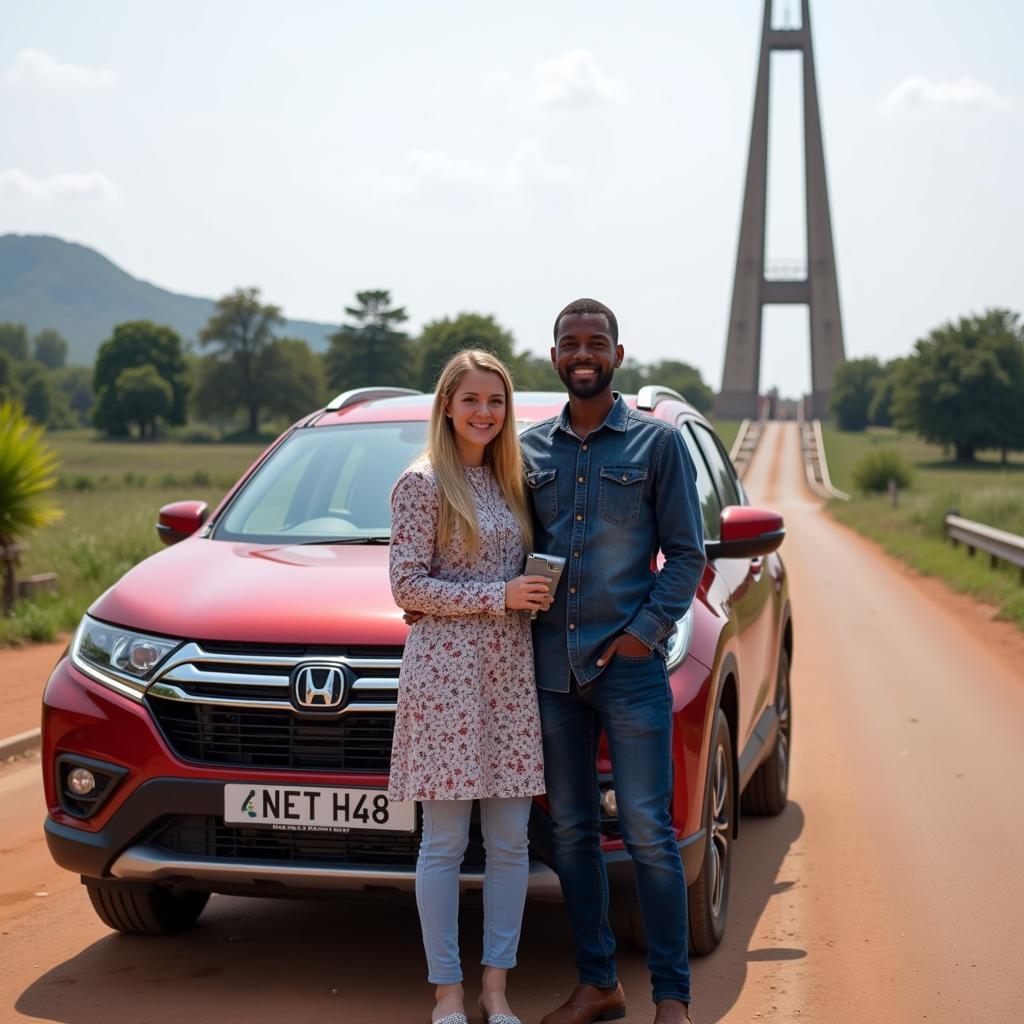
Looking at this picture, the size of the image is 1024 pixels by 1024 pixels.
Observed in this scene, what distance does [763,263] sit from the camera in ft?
398

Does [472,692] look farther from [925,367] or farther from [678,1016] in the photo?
[925,367]

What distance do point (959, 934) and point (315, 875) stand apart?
92.1 inches

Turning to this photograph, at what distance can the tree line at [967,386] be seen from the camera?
88.4m

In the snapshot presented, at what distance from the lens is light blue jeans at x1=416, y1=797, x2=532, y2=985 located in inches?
158

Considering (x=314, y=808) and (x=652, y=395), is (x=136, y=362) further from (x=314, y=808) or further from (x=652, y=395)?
(x=314, y=808)

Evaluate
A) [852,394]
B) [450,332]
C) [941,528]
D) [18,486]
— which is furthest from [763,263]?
[18,486]

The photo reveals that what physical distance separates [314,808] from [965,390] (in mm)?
88813

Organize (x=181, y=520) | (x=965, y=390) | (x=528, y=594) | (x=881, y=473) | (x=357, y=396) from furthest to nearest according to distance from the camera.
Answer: (x=965, y=390) → (x=881, y=473) → (x=357, y=396) → (x=181, y=520) → (x=528, y=594)

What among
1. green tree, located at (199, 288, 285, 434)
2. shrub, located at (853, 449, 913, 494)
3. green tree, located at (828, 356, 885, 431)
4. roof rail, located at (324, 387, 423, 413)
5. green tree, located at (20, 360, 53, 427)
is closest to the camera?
roof rail, located at (324, 387, 423, 413)

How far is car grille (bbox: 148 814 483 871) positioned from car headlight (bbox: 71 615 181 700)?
1.39 feet

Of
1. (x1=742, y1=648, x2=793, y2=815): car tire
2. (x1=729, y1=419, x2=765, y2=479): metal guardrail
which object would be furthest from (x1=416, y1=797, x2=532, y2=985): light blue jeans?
(x1=729, y1=419, x2=765, y2=479): metal guardrail

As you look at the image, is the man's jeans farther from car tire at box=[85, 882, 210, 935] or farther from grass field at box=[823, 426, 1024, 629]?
grass field at box=[823, 426, 1024, 629]

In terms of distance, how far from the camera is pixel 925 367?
90500mm

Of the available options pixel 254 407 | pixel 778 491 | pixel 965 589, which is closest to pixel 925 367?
pixel 778 491
